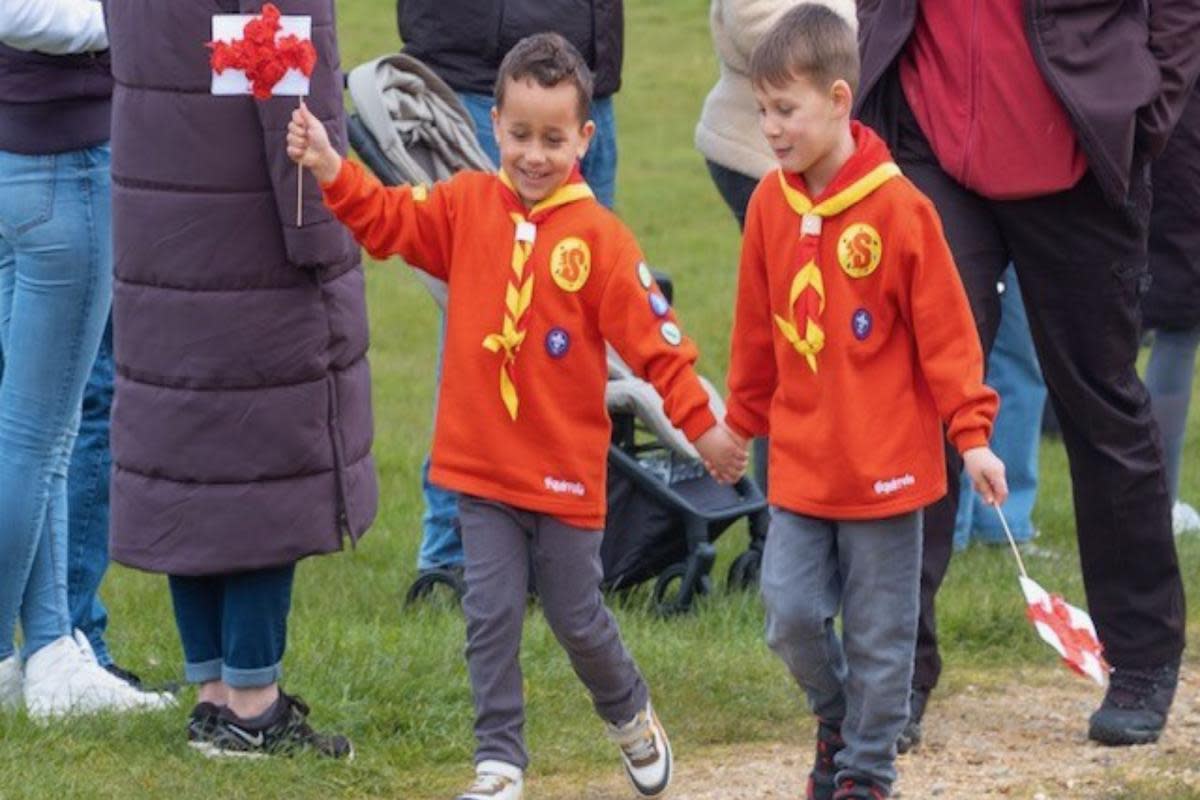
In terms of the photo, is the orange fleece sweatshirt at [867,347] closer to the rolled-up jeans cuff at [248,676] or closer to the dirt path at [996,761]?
the dirt path at [996,761]

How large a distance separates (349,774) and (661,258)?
10384 millimetres

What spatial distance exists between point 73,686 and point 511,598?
1.47 meters

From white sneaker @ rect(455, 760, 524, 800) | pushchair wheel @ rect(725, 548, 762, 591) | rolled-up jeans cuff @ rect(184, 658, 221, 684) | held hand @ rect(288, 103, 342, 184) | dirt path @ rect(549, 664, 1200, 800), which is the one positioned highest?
A: held hand @ rect(288, 103, 342, 184)

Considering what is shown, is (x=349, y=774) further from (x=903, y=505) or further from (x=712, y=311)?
(x=712, y=311)

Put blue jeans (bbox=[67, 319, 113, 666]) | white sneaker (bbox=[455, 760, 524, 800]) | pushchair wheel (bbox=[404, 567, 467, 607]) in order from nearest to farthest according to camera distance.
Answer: white sneaker (bbox=[455, 760, 524, 800])
blue jeans (bbox=[67, 319, 113, 666])
pushchair wheel (bbox=[404, 567, 467, 607])

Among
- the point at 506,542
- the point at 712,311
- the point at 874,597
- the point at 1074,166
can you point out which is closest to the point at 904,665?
the point at 874,597

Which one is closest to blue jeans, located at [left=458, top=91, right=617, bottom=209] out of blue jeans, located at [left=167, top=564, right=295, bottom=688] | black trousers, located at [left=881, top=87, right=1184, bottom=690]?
black trousers, located at [left=881, top=87, right=1184, bottom=690]

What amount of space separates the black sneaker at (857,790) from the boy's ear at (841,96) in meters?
1.39

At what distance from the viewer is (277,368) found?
5664 millimetres

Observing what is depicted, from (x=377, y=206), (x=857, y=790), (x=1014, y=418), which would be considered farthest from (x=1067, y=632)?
(x=1014, y=418)

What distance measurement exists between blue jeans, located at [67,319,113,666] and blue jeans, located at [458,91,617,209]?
1504mm

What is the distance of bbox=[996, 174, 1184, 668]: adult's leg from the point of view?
606cm

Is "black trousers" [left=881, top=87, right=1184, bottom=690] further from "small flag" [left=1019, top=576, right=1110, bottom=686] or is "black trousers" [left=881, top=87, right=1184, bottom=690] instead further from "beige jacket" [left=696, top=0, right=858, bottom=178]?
"beige jacket" [left=696, top=0, right=858, bottom=178]

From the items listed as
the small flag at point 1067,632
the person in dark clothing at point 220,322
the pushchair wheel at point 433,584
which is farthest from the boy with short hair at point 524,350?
the pushchair wheel at point 433,584
